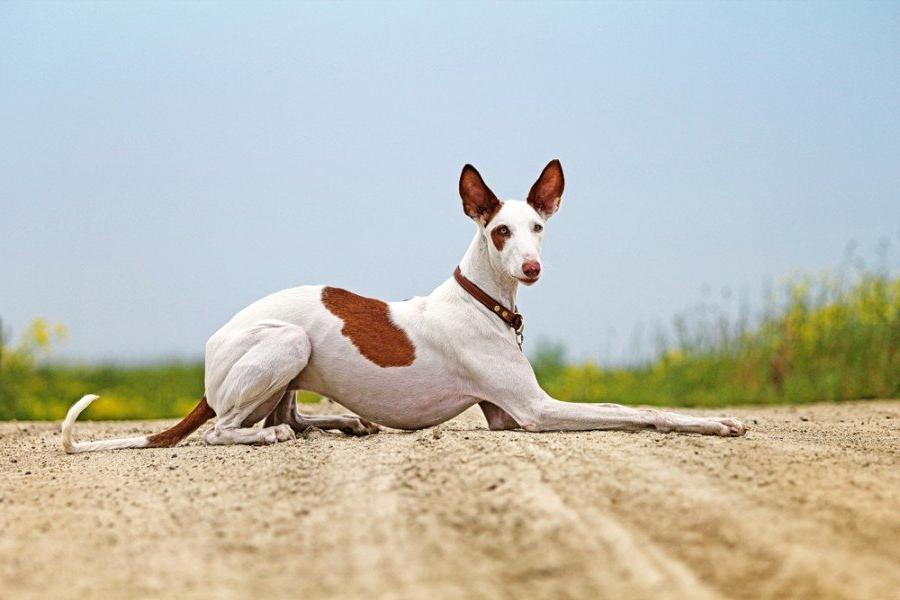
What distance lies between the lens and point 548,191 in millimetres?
6188

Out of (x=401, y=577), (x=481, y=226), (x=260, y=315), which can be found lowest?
(x=401, y=577)

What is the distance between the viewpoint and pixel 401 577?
11.0ft

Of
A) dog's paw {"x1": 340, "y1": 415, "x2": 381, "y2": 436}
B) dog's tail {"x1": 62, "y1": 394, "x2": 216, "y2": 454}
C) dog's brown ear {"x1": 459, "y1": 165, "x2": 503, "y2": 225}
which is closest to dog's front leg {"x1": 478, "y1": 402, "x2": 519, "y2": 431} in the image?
dog's paw {"x1": 340, "y1": 415, "x2": 381, "y2": 436}

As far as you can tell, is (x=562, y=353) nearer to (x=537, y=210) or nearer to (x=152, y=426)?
(x=152, y=426)

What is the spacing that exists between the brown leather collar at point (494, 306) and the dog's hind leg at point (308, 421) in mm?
1227

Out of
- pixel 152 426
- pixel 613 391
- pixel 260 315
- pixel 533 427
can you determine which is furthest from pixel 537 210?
pixel 613 391

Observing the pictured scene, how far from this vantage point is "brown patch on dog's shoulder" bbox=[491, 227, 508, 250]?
5.93 meters

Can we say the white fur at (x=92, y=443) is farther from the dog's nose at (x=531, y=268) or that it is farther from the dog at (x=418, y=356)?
the dog's nose at (x=531, y=268)

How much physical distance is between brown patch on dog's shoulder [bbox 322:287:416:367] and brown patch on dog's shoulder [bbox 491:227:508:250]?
0.83 m

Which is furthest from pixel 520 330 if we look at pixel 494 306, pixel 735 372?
pixel 735 372

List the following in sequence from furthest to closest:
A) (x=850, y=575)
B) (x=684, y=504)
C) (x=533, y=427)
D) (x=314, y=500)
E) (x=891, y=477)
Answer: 1. (x=533, y=427)
2. (x=891, y=477)
3. (x=314, y=500)
4. (x=684, y=504)
5. (x=850, y=575)

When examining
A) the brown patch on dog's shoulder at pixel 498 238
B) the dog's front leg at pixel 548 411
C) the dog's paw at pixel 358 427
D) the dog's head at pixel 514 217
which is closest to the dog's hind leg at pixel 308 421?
the dog's paw at pixel 358 427

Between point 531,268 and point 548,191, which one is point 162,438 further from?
point 548,191

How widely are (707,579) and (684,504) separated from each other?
2.43ft
